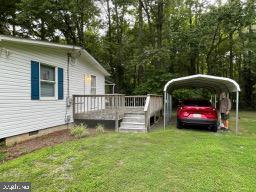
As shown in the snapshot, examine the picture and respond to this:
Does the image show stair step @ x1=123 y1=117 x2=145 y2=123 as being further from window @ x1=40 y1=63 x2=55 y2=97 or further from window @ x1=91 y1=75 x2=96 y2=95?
window @ x1=91 y1=75 x2=96 y2=95

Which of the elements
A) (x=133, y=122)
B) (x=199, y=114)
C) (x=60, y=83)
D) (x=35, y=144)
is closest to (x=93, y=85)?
(x=60, y=83)

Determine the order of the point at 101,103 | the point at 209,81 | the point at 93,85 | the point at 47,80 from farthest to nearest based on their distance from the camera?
the point at 93,85, the point at 209,81, the point at 101,103, the point at 47,80

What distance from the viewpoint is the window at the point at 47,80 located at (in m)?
8.82

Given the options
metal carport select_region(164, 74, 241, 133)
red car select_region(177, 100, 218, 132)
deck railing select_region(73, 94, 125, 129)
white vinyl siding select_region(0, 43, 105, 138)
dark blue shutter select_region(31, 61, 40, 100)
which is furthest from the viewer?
deck railing select_region(73, 94, 125, 129)

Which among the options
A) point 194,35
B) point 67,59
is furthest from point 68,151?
point 194,35

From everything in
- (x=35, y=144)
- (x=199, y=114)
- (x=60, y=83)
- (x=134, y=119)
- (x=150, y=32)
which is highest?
(x=150, y=32)

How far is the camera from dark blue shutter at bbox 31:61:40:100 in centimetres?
818

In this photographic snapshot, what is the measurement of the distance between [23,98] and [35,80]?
2.78ft

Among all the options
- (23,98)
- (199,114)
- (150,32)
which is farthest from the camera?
(150,32)

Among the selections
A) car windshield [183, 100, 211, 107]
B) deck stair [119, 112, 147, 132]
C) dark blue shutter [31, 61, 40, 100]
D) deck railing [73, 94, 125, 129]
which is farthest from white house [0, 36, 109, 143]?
car windshield [183, 100, 211, 107]

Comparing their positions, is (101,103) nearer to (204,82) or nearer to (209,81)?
(209,81)

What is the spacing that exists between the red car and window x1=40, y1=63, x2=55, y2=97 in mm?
5653

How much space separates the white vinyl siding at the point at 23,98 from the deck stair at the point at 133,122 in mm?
2764

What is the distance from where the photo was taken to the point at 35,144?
7.32 m
